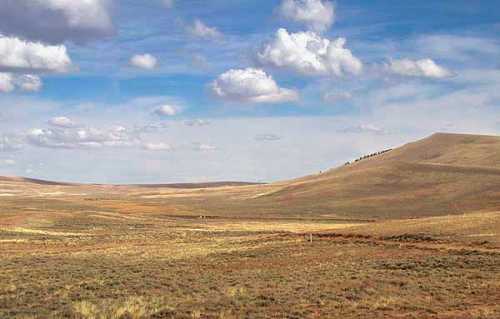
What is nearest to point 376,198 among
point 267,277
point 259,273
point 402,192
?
point 402,192

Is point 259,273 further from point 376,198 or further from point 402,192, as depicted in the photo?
point 402,192

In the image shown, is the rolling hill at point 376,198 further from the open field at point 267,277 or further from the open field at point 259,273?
the open field at point 267,277

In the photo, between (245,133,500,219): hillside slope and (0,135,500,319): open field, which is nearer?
(0,135,500,319): open field

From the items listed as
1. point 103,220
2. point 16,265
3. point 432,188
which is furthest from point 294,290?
point 432,188

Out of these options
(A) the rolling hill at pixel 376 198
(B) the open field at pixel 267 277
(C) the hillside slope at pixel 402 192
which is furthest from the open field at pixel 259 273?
(C) the hillside slope at pixel 402 192

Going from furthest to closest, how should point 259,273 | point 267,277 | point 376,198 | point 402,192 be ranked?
point 402,192 < point 376,198 < point 259,273 < point 267,277

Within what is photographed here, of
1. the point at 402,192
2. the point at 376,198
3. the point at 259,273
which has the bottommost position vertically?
the point at 259,273

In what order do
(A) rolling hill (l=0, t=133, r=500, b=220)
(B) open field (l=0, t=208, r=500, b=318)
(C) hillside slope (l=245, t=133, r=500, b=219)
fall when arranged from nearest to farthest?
(B) open field (l=0, t=208, r=500, b=318), (A) rolling hill (l=0, t=133, r=500, b=220), (C) hillside slope (l=245, t=133, r=500, b=219)

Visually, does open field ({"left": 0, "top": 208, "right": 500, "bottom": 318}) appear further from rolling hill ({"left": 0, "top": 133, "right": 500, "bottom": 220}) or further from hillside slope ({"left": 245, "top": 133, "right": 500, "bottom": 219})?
hillside slope ({"left": 245, "top": 133, "right": 500, "bottom": 219})

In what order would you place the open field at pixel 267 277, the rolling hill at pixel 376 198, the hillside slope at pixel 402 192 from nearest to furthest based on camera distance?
the open field at pixel 267 277, the rolling hill at pixel 376 198, the hillside slope at pixel 402 192

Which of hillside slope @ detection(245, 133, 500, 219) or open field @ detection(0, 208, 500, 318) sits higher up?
hillside slope @ detection(245, 133, 500, 219)

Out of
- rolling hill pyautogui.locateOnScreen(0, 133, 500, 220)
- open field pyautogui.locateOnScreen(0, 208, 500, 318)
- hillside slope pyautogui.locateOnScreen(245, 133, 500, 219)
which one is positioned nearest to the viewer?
open field pyautogui.locateOnScreen(0, 208, 500, 318)

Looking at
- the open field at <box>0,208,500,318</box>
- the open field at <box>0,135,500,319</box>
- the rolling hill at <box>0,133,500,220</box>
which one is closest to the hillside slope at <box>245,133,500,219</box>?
the rolling hill at <box>0,133,500,220</box>

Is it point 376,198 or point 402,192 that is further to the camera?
point 402,192
